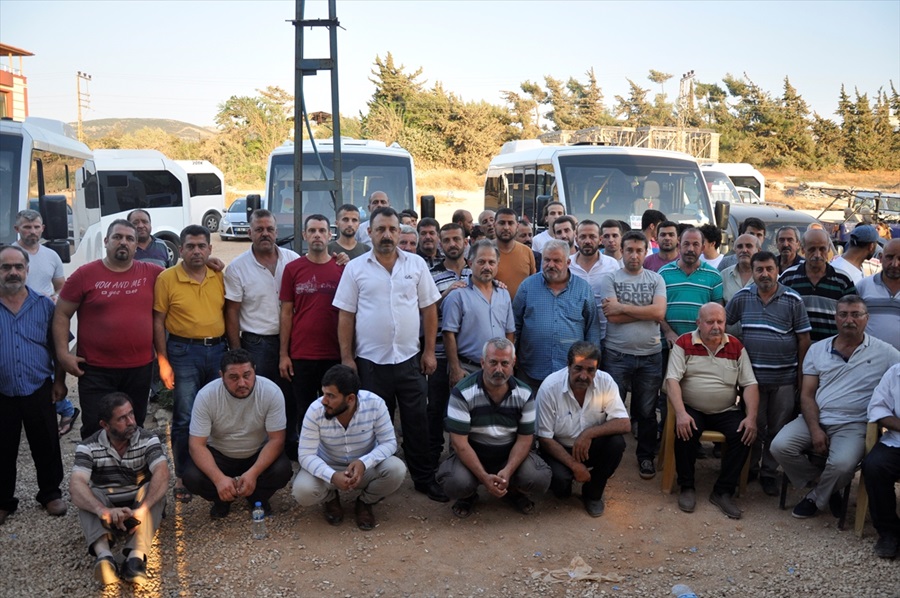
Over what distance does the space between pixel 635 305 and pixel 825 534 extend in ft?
6.65

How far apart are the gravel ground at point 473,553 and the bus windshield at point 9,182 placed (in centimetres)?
275

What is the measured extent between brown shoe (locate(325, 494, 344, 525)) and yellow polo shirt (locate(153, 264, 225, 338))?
1.46 meters

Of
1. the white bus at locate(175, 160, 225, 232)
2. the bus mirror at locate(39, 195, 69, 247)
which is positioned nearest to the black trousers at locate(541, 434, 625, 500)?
the bus mirror at locate(39, 195, 69, 247)

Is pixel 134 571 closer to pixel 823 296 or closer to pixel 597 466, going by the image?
pixel 597 466

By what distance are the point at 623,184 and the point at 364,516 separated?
686 cm

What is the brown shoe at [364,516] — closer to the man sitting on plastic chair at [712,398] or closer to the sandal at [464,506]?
the sandal at [464,506]

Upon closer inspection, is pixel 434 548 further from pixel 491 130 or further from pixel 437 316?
pixel 491 130

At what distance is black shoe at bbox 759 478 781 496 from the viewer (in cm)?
593

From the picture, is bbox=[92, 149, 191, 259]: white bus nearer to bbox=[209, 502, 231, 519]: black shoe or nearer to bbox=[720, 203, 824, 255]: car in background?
bbox=[720, 203, 824, 255]: car in background

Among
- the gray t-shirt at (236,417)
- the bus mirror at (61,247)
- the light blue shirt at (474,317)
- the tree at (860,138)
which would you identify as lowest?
the gray t-shirt at (236,417)

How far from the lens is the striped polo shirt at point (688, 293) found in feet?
20.9

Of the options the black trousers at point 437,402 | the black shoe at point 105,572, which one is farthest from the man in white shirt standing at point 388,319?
the black shoe at point 105,572

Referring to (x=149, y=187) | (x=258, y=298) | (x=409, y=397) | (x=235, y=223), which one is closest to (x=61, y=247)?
(x=258, y=298)

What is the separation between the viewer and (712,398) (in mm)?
5789
